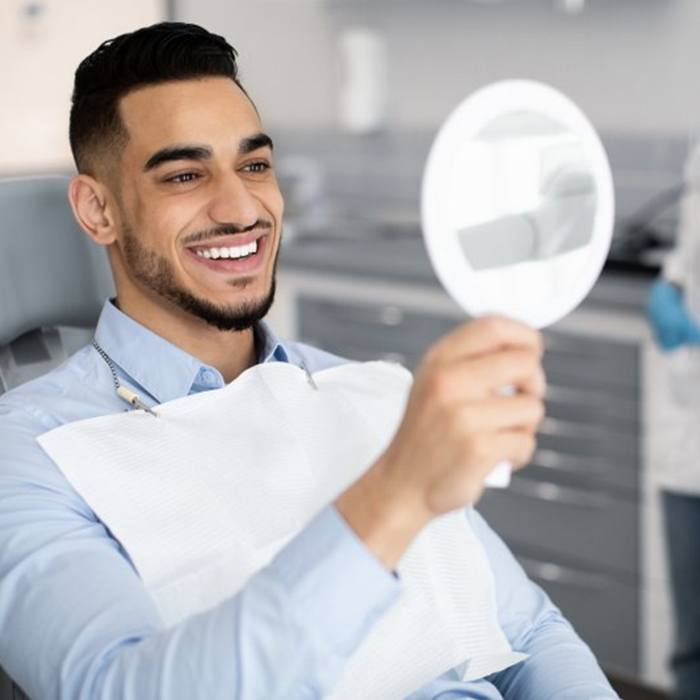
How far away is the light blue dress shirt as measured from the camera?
874mm

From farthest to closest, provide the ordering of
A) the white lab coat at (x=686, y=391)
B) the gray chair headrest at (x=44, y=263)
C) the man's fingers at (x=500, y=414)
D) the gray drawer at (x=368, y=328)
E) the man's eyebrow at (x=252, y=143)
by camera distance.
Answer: the gray drawer at (x=368, y=328) → the white lab coat at (x=686, y=391) → the gray chair headrest at (x=44, y=263) → the man's eyebrow at (x=252, y=143) → the man's fingers at (x=500, y=414)

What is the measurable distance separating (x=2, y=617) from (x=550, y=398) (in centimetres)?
198

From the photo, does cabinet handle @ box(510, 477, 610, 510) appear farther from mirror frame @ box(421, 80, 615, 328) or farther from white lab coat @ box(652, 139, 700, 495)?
mirror frame @ box(421, 80, 615, 328)

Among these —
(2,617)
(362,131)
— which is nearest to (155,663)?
(2,617)

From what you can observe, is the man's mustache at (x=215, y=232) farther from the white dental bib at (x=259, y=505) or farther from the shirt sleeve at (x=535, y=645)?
the shirt sleeve at (x=535, y=645)

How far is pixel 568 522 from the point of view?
2926 millimetres

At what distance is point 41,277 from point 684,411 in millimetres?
1384

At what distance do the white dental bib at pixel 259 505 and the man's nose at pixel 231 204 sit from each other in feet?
0.56

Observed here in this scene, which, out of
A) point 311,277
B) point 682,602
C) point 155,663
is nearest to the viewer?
point 155,663

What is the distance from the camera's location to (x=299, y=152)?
13.5 ft

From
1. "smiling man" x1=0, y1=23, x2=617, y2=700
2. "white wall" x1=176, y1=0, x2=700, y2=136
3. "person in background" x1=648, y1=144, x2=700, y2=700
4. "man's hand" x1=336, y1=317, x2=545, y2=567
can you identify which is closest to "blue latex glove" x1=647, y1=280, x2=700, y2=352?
"person in background" x1=648, y1=144, x2=700, y2=700

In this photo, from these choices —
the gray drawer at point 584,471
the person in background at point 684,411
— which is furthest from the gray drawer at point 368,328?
the person in background at point 684,411

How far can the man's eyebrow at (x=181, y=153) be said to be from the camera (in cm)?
137

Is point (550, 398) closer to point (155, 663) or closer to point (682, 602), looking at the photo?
point (682, 602)
